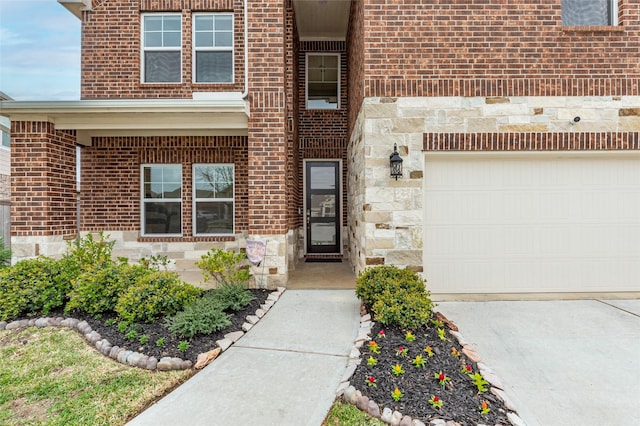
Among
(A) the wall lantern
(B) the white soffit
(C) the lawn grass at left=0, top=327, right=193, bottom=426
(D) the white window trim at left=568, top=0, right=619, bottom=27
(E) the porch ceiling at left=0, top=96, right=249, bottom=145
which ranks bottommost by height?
(C) the lawn grass at left=0, top=327, right=193, bottom=426

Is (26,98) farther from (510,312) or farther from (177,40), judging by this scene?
(510,312)

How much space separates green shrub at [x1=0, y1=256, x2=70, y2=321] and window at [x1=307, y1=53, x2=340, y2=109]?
20.4ft

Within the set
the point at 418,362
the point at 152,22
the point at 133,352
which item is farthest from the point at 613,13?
the point at 152,22

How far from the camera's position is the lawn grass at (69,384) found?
7.39ft

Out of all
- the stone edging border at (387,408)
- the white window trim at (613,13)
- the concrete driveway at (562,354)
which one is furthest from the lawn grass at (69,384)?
the white window trim at (613,13)

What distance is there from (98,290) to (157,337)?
122cm

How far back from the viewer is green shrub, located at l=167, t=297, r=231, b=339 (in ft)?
10.6

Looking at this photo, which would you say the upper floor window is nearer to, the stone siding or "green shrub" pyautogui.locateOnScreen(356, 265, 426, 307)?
the stone siding

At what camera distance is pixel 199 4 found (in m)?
6.52

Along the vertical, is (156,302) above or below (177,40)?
below

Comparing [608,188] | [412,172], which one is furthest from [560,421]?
[608,188]

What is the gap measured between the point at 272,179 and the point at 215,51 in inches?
140

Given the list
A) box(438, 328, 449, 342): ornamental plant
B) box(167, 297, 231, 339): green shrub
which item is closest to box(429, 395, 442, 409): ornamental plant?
box(438, 328, 449, 342): ornamental plant

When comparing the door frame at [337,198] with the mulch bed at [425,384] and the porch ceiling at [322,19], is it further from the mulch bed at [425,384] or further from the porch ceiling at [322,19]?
the mulch bed at [425,384]
